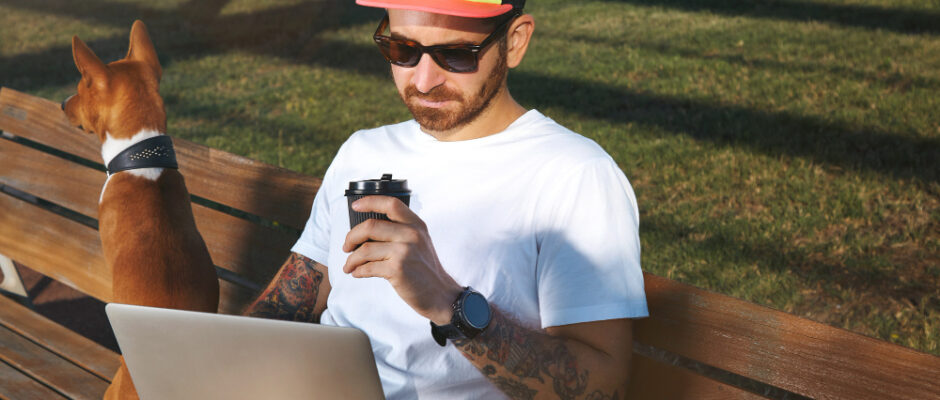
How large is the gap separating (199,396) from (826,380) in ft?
4.29

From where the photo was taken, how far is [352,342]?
1.41 meters

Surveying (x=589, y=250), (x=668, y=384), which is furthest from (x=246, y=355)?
(x=668, y=384)

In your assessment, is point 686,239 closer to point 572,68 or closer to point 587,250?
point 587,250

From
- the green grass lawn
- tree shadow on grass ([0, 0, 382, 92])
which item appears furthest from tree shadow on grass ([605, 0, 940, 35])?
tree shadow on grass ([0, 0, 382, 92])

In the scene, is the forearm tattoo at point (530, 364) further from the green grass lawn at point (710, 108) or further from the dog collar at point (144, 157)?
the green grass lawn at point (710, 108)

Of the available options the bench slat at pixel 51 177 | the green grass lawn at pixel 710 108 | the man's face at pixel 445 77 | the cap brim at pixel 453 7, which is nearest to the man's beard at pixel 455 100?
the man's face at pixel 445 77

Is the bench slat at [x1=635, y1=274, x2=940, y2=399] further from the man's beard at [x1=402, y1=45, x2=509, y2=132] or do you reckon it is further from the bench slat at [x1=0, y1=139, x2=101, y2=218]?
the bench slat at [x1=0, y1=139, x2=101, y2=218]

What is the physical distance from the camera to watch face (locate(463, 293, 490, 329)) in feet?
5.06

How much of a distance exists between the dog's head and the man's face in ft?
3.56

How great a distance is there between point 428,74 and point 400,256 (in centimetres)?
63

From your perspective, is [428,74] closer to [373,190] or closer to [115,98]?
[373,190]

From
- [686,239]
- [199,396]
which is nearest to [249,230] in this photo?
[199,396]

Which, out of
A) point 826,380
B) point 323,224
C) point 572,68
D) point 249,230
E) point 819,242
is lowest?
point 572,68

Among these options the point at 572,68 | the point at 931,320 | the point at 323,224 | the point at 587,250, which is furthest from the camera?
the point at 572,68
